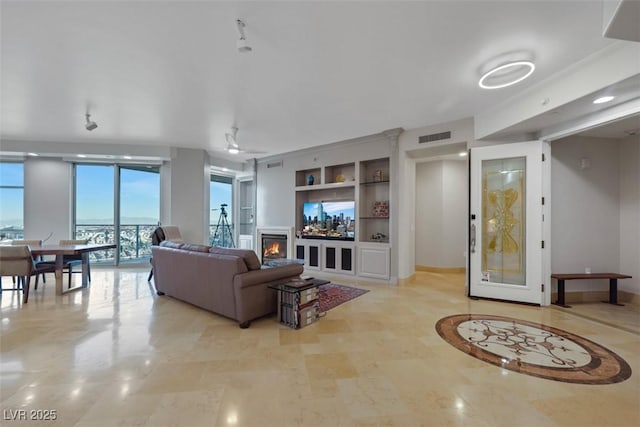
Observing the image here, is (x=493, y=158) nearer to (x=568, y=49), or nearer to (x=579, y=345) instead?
(x=568, y=49)

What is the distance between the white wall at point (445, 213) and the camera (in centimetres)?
629

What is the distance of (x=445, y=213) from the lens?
6.32 meters

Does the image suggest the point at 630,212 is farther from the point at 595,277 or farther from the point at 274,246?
the point at 274,246

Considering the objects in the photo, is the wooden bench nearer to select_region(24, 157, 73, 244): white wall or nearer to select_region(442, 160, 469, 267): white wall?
select_region(442, 160, 469, 267): white wall

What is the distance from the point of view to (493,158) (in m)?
4.14

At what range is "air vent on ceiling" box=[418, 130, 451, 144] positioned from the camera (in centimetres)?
454

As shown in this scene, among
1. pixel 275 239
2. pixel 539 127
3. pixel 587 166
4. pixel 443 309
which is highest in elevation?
pixel 539 127

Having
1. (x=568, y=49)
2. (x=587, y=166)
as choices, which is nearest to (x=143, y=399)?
(x=568, y=49)

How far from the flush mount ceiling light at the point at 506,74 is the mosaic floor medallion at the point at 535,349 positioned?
107 inches

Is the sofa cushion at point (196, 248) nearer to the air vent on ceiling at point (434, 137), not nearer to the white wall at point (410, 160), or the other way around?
the white wall at point (410, 160)

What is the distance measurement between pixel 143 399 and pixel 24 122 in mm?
5560

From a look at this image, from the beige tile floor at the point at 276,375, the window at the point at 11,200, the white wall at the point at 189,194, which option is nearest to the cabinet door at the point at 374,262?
the beige tile floor at the point at 276,375

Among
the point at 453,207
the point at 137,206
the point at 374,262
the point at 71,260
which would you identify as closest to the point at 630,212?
the point at 453,207

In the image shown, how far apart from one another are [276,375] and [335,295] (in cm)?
231
